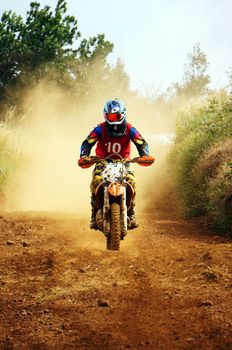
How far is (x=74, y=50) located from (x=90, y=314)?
3030 centimetres

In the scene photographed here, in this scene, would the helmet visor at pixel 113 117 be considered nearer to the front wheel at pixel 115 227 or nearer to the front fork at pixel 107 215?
the front fork at pixel 107 215

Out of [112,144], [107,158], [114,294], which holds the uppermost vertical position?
[112,144]

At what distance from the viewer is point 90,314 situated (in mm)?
5402

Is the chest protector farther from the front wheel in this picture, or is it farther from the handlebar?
the front wheel

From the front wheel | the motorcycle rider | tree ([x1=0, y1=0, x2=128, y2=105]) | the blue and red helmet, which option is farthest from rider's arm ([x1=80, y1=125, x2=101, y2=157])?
tree ([x1=0, y1=0, x2=128, y2=105])

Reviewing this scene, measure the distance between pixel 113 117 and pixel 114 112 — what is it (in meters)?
0.09

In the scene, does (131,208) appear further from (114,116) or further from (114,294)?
(114,294)

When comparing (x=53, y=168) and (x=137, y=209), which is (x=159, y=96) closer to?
(x=53, y=168)

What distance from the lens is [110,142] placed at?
365 inches

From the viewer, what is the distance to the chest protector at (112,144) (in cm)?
927

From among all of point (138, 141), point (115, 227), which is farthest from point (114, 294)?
point (138, 141)

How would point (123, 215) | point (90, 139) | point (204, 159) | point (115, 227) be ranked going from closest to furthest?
point (115, 227)
point (123, 215)
point (90, 139)
point (204, 159)

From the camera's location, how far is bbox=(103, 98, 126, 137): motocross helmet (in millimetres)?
8930

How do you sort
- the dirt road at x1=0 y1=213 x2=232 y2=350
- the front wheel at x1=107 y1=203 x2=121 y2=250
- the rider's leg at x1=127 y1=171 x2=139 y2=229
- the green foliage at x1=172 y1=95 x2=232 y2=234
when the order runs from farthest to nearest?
the green foliage at x1=172 y1=95 x2=232 y2=234
the rider's leg at x1=127 y1=171 x2=139 y2=229
the front wheel at x1=107 y1=203 x2=121 y2=250
the dirt road at x1=0 y1=213 x2=232 y2=350
